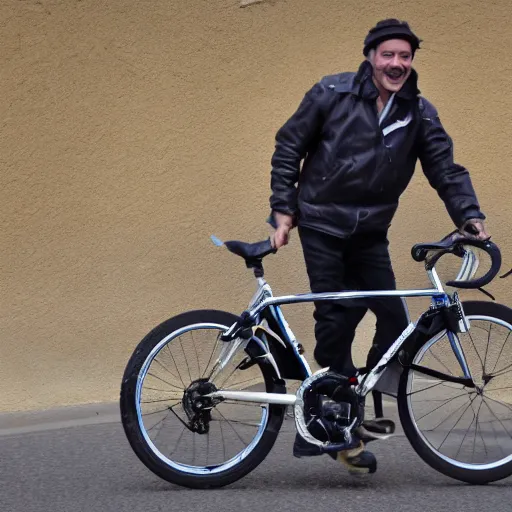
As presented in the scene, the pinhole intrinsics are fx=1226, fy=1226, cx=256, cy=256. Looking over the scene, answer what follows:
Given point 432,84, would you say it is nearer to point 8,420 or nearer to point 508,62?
point 508,62

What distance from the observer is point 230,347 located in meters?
4.87

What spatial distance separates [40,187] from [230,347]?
8.01 ft

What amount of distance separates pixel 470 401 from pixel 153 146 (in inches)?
105

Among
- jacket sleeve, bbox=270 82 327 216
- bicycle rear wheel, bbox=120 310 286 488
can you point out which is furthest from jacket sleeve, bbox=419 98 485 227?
bicycle rear wheel, bbox=120 310 286 488

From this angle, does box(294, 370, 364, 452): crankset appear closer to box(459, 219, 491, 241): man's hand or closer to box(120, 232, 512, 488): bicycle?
box(120, 232, 512, 488): bicycle

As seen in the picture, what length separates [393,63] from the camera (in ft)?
15.5

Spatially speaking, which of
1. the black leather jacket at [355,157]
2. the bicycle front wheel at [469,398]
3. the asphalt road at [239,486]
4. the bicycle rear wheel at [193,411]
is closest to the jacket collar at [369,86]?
the black leather jacket at [355,157]

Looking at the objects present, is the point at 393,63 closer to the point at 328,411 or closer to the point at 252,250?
the point at 252,250

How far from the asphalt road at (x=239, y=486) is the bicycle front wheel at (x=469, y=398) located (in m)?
0.10

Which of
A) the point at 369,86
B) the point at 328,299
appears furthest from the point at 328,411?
the point at 369,86

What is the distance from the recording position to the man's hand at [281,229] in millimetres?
4848

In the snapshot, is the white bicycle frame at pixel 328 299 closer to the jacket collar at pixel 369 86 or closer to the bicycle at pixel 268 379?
the bicycle at pixel 268 379

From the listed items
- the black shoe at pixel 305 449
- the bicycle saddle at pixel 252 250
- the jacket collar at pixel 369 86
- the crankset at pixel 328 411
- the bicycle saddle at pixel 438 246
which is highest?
the jacket collar at pixel 369 86

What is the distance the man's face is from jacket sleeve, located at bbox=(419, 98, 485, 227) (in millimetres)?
183
